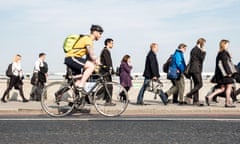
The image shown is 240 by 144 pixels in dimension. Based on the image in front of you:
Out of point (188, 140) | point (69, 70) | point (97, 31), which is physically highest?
point (97, 31)

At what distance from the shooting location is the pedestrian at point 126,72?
14883mm

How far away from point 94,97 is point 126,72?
4.98m

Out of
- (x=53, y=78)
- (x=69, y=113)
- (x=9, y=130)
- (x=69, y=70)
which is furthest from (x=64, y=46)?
(x=53, y=78)

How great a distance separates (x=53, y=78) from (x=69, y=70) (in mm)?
7986

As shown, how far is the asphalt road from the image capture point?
21.2 ft

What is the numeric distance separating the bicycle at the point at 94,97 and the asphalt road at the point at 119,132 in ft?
4.42

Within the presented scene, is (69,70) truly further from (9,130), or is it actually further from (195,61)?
(195,61)

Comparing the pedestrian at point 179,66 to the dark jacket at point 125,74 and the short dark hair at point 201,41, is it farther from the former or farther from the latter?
the dark jacket at point 125,74

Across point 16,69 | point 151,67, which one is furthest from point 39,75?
point 151,67

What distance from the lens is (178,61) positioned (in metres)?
13.9

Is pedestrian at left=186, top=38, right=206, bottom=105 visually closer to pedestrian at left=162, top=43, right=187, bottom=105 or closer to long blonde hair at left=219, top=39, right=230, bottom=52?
pedestrian at left=162, top=43, right=187, bottom=105

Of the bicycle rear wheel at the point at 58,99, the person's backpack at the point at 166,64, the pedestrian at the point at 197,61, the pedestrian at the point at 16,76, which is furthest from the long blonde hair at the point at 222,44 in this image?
the pedestrian at the point at 16,76

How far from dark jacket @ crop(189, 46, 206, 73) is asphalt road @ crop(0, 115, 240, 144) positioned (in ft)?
16.5

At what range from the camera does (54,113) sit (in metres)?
10.2
